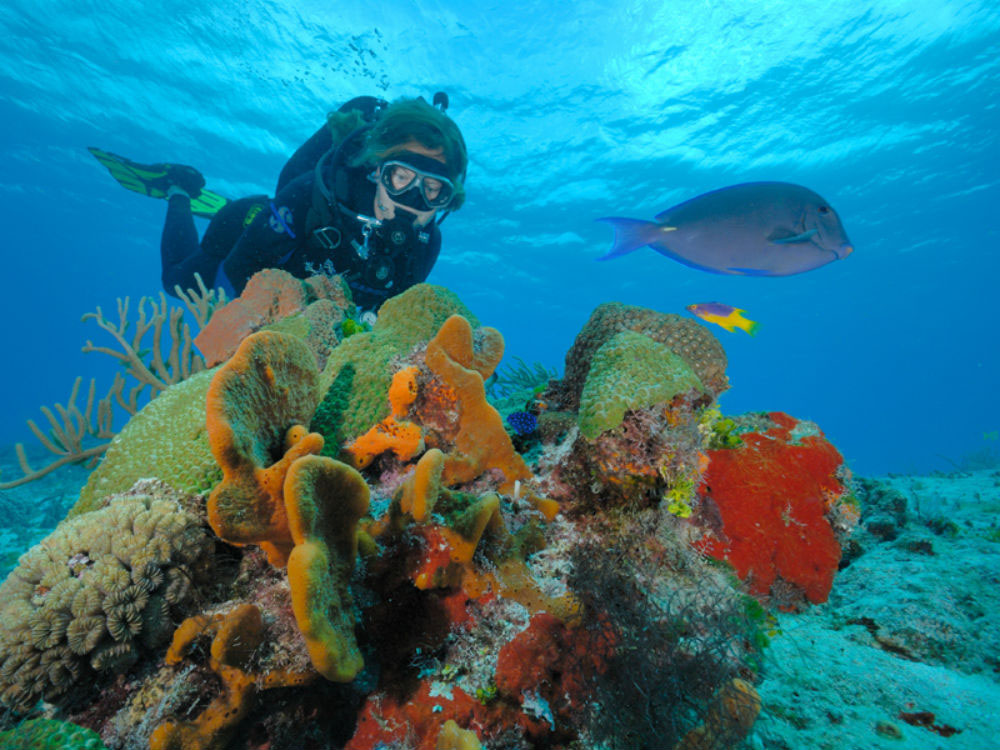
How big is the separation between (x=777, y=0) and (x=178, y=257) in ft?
75.2

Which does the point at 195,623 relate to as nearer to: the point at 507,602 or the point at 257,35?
the point at 507,602

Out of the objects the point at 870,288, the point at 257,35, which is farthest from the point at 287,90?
the point at 870,288

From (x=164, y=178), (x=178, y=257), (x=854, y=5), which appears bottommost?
(x=178, y=257)

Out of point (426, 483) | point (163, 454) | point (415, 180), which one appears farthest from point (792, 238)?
point (415, 180)

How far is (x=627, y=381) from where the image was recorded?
2668 millimetres

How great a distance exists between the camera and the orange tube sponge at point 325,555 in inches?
50.1

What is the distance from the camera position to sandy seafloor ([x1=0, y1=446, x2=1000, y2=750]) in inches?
75.6

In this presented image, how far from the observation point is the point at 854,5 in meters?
16.2

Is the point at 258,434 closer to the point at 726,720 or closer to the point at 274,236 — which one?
the point at 726,720

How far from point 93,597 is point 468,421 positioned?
1745mm

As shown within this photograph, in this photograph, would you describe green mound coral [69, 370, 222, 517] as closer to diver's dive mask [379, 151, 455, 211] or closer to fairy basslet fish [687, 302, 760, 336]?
fairy basslet fish [687, 302, 760, 336]

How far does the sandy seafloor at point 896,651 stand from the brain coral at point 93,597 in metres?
2.70

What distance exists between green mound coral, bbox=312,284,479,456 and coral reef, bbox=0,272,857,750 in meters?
0.02

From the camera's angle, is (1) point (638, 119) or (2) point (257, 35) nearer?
(2) point (257, 35)
